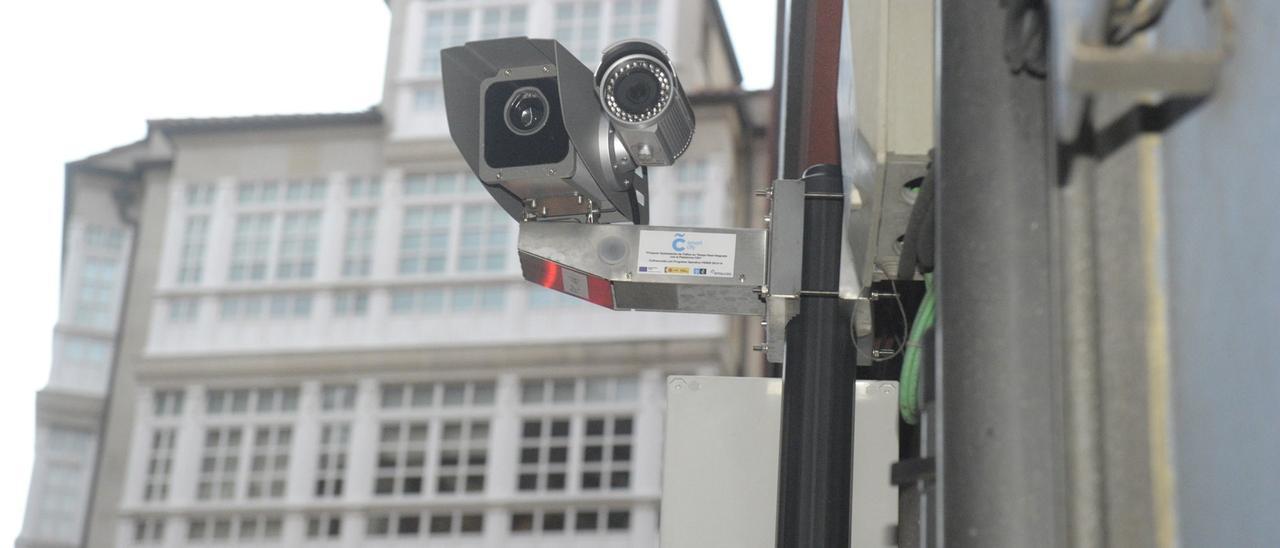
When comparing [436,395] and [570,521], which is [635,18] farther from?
[570,521]

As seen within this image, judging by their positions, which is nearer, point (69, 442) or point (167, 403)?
point (167, 403)

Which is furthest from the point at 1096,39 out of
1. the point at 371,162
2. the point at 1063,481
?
the point at 371,162

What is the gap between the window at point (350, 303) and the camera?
2375 centimetres

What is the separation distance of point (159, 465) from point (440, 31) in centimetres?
806

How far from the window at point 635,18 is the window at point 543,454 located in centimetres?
607

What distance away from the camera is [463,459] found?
22719mm

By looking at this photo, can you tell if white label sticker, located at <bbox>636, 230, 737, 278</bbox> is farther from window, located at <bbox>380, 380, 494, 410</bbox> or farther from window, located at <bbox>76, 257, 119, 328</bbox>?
window, located at <bbox>76, 257, 119, 328</bbox>

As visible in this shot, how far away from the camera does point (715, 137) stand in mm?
23297

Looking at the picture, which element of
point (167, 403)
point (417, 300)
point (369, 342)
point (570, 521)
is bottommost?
point (570, 521)

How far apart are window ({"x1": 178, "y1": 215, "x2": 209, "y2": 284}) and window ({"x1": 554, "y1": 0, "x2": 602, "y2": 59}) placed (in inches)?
253

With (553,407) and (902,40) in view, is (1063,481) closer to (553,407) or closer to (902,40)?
(902,40)

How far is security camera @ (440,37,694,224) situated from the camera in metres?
4.19

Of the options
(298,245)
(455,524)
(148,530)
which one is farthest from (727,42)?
(148,530)

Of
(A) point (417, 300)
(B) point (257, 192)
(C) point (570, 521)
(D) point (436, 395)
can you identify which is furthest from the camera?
(B) point (257, 192)
